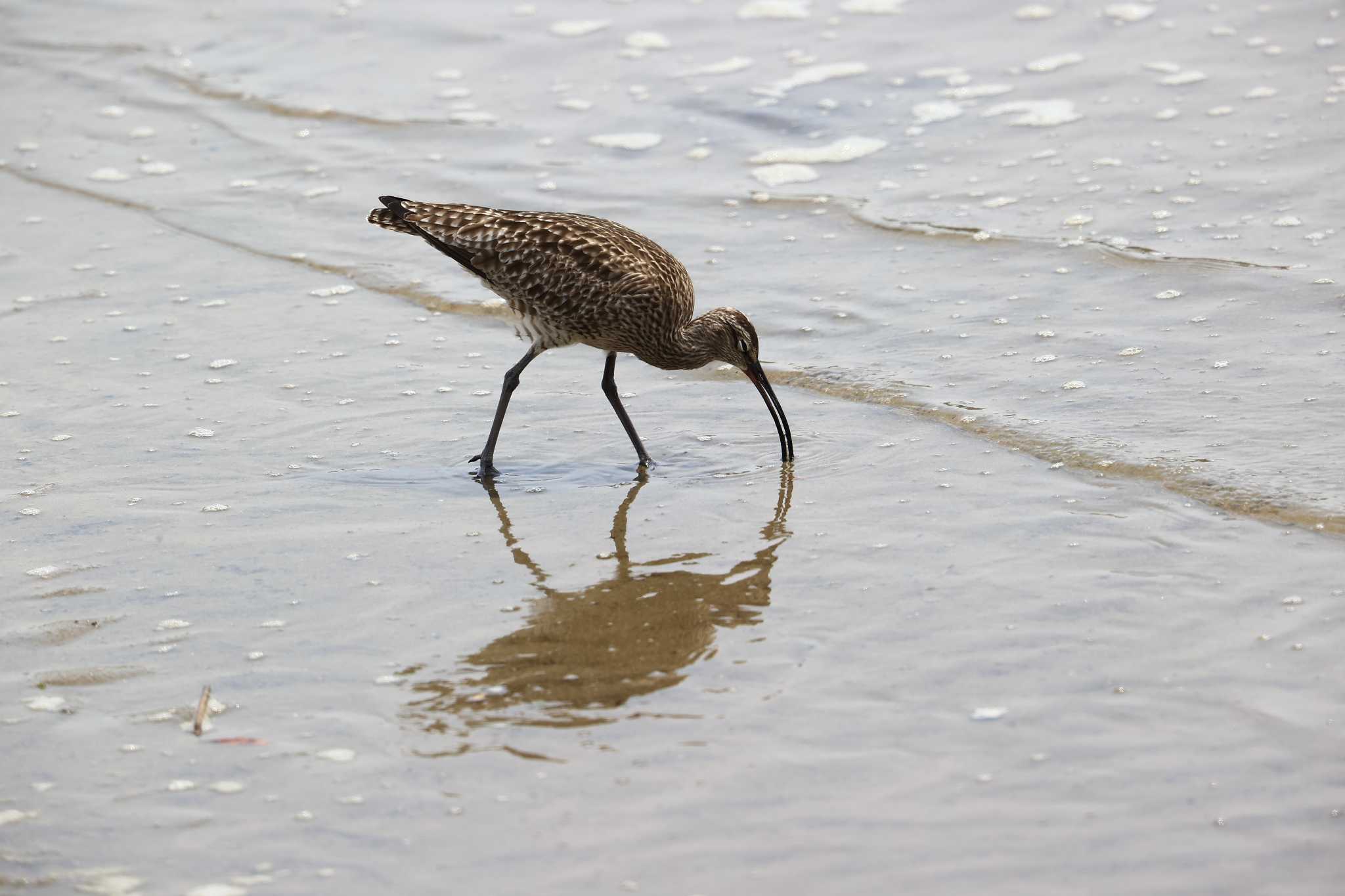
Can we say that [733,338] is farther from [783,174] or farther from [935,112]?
[935,112]

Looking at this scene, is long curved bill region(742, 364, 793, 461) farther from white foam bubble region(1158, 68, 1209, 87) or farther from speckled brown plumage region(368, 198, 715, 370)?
white foam bubble region(1158, 68, 1209, 87)

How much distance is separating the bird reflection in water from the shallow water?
20mm

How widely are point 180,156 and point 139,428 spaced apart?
18.3 feet

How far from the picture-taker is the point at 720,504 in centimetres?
652

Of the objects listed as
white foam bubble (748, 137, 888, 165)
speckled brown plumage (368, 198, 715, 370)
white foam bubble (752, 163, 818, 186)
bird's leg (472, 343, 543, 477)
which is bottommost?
bird's leg (472, 343, 543, 477)

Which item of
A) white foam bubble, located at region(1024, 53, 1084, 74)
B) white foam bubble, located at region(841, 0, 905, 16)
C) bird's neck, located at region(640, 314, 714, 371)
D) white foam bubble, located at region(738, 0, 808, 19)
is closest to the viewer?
bird's neck, located at region(640, 314, 714, 371)

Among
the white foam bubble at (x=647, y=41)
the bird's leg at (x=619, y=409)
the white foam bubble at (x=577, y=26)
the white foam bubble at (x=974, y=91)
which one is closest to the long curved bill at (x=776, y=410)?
the bird's leg at (x=619, y=409)

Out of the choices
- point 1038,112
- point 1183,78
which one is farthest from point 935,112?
point 1183,78

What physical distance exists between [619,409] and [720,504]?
2.97 feet

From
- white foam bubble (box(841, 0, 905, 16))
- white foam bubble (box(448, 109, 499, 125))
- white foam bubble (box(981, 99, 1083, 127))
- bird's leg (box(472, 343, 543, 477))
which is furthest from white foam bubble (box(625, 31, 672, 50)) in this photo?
bird's leg (box(472, 343, 543, 477))

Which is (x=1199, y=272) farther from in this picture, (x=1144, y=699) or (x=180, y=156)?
(x=180, y=156)

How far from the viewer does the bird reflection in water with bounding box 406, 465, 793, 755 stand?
16.0 feet

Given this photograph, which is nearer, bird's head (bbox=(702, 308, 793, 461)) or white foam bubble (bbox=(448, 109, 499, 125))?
bird's head (bbox=(702, 308, 793, 461))

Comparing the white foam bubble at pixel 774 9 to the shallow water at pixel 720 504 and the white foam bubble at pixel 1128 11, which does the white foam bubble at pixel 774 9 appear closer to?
the shallow water at pixel 720 504
